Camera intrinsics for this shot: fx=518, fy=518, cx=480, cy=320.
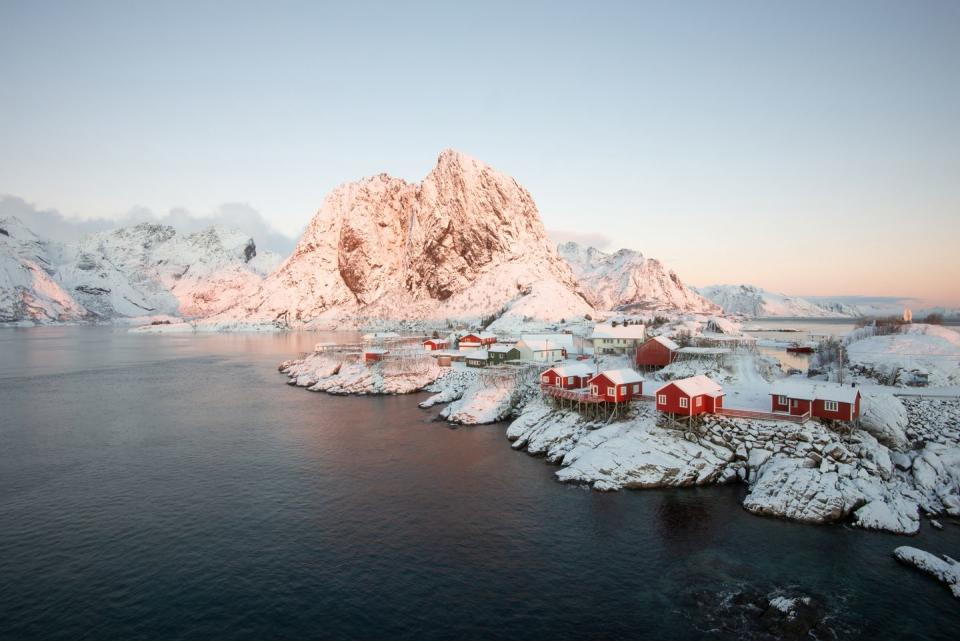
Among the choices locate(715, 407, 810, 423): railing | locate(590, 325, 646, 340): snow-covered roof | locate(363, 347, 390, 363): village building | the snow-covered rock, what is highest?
locate(590, 325, 646, 340): snow-covered roof

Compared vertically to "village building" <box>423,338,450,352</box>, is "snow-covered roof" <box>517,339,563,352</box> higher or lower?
higher

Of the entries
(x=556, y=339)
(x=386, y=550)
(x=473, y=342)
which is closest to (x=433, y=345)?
(x=473, y=342)

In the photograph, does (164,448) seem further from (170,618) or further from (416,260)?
(416,260)

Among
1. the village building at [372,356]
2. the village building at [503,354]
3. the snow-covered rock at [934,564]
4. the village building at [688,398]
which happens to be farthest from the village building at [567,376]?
the village building at [372,356]

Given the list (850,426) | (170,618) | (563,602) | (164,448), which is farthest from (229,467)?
(850,426)

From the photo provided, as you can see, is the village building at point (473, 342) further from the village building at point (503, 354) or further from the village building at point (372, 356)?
the village building at point (372, 356)

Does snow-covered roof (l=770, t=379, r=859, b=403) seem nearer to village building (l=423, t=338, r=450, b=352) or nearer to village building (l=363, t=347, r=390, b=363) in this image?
village building (l=363, t=347, r=390, b=363)

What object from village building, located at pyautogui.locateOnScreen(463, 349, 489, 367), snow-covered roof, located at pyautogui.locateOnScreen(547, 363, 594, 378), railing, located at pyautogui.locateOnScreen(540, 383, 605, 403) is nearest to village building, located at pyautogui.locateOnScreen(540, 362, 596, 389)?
snow-covered roof, located at pyautogui.locateOnScreen(547, 363, 594, 378)
